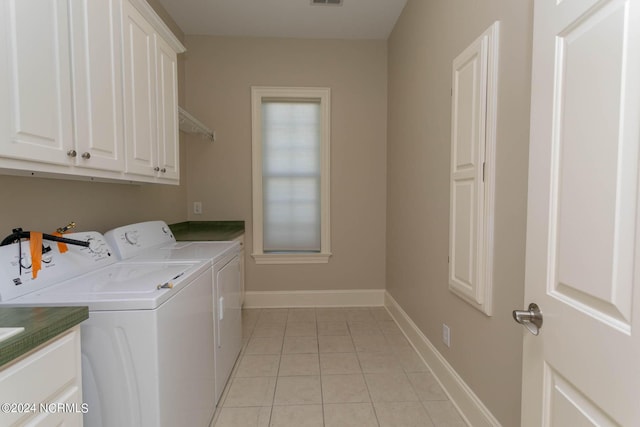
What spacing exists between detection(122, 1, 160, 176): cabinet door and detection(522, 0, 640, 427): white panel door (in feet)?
5.84

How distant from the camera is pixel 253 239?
3.46 meters

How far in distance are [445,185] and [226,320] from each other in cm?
168

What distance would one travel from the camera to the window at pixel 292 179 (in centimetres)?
344

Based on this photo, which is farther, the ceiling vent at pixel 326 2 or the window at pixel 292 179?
the window at pixel 292 179

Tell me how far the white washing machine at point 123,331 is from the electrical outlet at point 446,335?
59.8 inches

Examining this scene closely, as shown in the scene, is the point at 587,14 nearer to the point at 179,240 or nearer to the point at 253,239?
the point at 179,240

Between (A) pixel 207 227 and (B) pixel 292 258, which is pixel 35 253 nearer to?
(A) pixel 207 227

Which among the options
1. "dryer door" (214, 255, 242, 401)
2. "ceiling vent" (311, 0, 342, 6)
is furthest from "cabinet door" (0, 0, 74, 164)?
"ceiling vent" (311, 0, 342, 6)

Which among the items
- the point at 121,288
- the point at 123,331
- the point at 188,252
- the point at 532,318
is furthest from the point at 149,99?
the point at 532,318

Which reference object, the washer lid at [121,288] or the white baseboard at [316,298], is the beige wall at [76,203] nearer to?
the washer lid at [121,288]

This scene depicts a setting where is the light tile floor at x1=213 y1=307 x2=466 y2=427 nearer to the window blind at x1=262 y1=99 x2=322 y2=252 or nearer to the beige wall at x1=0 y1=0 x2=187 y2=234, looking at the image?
the window blind at x1=262 y1=99 x2=322 y2=252

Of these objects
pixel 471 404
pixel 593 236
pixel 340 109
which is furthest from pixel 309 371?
pixel 340 109

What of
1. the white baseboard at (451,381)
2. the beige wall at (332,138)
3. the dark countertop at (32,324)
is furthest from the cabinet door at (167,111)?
the white baseboard at (451,381)

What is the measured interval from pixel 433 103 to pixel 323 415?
2.14m
